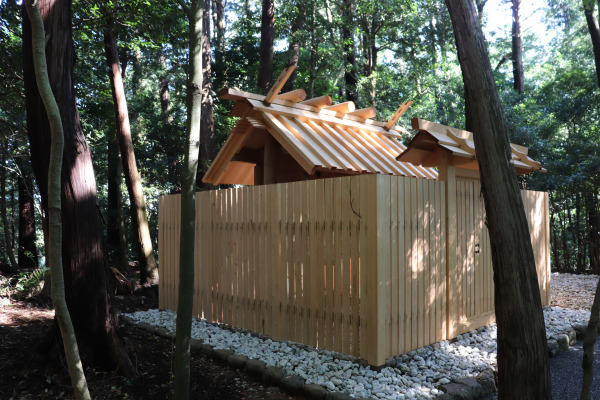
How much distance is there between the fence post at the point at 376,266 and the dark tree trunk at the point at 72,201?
8.58 ft

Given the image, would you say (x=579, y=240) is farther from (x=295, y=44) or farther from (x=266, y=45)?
(x=266, y=45)

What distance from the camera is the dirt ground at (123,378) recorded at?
4.02 meters

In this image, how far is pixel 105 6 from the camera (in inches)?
322

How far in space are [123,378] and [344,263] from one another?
2688 millimetres

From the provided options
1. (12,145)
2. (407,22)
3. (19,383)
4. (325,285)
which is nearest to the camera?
(19,383)

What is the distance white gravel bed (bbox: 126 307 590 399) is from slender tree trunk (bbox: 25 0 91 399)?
2.79 metres

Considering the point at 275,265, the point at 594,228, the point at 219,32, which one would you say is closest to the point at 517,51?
the point at 594,228

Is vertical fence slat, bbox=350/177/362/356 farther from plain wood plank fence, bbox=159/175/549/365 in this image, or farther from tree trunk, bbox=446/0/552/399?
tree trunk, bbox=446/0/552/399

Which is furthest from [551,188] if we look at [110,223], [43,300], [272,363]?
[110,223]

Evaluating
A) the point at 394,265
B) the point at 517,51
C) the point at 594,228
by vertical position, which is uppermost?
the point at 517,51

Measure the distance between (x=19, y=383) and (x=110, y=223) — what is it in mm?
12583

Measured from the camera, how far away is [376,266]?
481 centimetres

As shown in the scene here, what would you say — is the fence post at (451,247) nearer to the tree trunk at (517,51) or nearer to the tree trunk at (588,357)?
the tree trunk at (588,357)

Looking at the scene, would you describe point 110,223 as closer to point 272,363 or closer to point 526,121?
point 272,363
